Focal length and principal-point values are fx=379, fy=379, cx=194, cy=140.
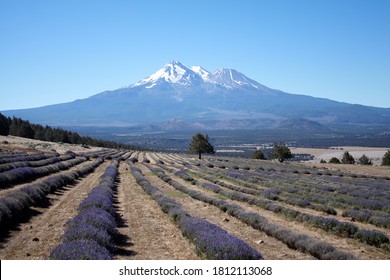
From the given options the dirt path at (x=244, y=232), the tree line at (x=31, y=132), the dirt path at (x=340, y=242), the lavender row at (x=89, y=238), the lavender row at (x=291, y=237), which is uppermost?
the tree line at (x=31, y=132)

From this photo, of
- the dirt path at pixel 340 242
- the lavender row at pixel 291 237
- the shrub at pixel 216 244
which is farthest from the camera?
the dirt path at pixel 340 242

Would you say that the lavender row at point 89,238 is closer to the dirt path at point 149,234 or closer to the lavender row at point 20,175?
the dirt path at point 149,234

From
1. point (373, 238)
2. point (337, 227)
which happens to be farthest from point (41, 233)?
point (373, 238)

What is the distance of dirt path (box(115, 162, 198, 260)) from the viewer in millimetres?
12266

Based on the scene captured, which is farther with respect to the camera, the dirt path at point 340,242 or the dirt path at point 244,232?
the dirt path at point 340,242

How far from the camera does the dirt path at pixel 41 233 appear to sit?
456 inches

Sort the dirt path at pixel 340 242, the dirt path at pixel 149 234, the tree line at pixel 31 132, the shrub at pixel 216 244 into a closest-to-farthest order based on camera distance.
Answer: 1. the shrub at pixel 216 244
2. the dirt path at pixel 149 234
3. the dirt path at pixel 340 242
4. the tree line at pixel 31 132

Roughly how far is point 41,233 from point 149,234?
4.04 meters

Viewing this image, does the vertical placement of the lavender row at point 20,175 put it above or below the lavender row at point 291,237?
above

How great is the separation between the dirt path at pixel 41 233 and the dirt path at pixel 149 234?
Result: 7.97 feet

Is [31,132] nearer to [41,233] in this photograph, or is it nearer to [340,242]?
[41,233]

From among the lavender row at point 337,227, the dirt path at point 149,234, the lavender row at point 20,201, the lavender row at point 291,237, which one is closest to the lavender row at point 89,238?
the dirt path at point 149,234
